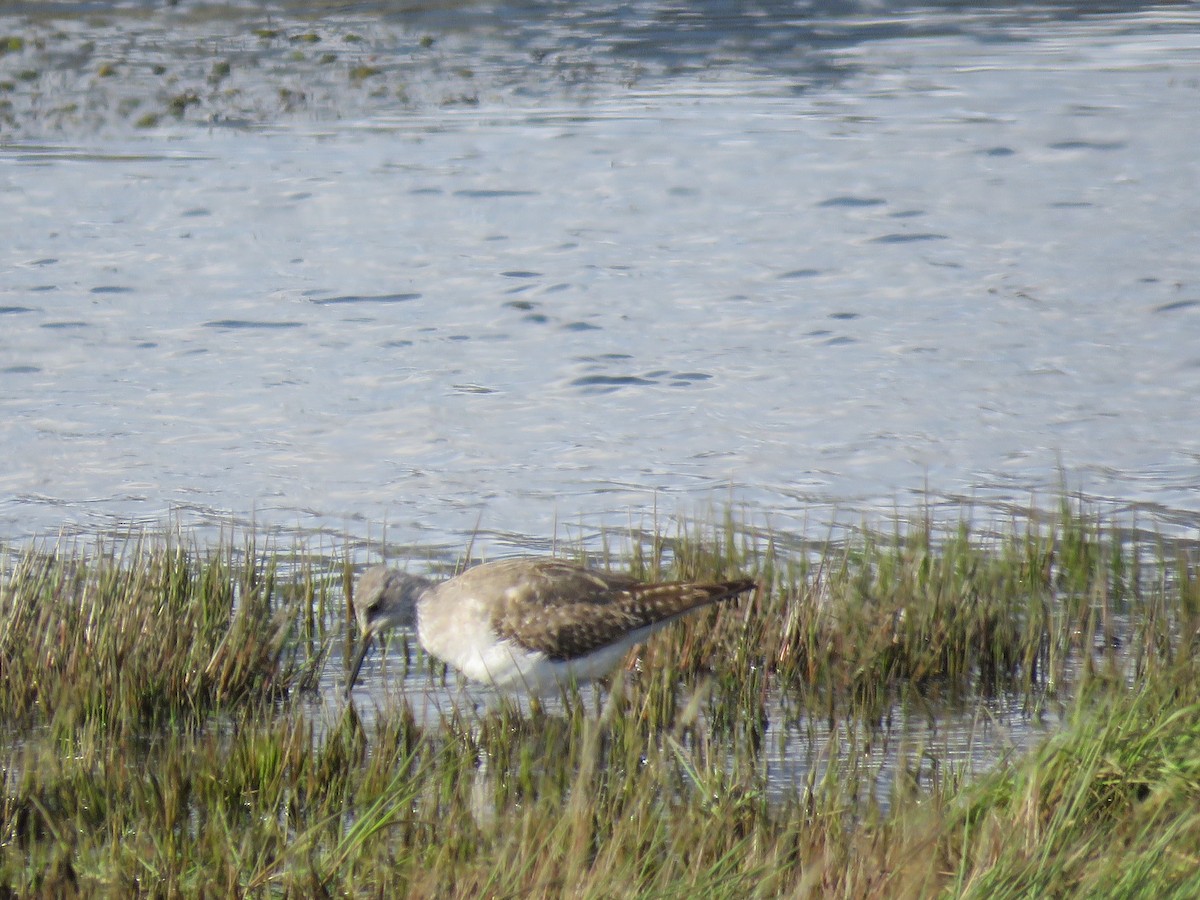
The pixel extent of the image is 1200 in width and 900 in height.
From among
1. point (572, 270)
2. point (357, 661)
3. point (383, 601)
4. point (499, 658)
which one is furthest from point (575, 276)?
point (499, 658)

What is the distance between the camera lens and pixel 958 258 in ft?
56.6

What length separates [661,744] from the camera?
6.18 meters

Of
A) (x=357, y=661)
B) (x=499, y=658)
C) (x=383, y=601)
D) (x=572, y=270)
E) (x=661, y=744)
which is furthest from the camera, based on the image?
(x=572, y=270)

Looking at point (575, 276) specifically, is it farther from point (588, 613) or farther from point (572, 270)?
point (588, 613)

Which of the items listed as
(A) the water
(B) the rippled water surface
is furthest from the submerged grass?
(B) the rippled water surface

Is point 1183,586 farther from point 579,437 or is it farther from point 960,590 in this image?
point 579,437

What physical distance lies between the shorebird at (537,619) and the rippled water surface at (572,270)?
1602 mm

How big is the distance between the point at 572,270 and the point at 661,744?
11.0 metres

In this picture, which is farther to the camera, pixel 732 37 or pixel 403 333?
pixel 732 37

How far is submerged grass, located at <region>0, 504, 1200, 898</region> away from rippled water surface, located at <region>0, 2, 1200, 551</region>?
4.80 feet

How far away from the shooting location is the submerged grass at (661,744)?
4977 millimetres

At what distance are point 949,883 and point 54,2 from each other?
89.2 ft

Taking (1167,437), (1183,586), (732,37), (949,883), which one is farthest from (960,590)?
(732,37)

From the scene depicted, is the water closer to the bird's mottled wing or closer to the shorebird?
the shorebird
